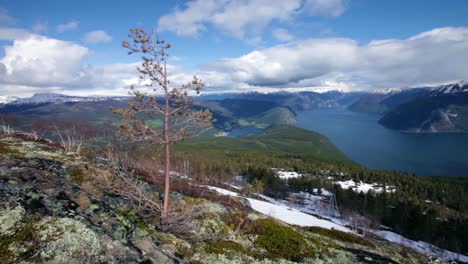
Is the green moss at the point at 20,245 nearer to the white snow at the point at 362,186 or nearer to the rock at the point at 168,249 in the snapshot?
the rock at the point at 168,249

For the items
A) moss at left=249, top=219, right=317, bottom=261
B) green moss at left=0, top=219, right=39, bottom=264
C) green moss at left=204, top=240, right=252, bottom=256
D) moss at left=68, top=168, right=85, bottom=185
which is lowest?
moss at left=249, top=219, right=317, bottom=261

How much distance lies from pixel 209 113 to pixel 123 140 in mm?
4517

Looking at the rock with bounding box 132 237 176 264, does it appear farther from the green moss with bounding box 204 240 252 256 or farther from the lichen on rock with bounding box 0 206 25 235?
the lichen on rock with bounding box 0 206 25 235

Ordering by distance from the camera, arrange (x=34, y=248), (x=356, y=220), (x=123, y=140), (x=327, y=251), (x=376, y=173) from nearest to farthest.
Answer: (x=34, y=248), (x=123, y=140), (x=327, y=251), (x=356, y=220), (x=376, y=173)

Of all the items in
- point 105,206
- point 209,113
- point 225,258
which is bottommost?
point 225,258

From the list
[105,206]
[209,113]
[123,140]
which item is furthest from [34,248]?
[209,113]

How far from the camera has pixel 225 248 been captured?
38.3 ft

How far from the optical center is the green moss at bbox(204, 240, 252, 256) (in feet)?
36.7

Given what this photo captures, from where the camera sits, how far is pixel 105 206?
11508 millimetres

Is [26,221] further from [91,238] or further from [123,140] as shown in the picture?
[123,140]

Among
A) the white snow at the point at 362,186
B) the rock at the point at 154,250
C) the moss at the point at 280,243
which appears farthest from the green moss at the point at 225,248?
the white snow at the point at 362,186

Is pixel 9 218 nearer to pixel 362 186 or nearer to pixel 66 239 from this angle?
pixel 66 239

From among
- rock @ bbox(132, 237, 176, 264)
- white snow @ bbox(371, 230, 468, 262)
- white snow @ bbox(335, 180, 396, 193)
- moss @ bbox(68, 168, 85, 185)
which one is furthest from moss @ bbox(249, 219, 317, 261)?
white snow @ bbox(335, 180, 396, 193)

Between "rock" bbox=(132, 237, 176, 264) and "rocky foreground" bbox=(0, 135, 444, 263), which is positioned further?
"rock" bbox=(132, 237, 176, 264)
